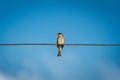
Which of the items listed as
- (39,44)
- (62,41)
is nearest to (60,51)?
(62,41)

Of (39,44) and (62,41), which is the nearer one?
(39,44)

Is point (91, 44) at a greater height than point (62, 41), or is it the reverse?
point (62, 41)

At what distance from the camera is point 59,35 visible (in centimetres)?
2305

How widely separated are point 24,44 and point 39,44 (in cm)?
74

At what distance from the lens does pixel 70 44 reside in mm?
15914

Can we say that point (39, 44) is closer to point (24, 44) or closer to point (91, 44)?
point (24, 44)

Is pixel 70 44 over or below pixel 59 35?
below

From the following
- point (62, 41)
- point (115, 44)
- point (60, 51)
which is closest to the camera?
point (115, 44)

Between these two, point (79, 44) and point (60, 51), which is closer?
point (79, 44)

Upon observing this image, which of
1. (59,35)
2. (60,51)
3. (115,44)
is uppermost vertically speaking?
(59,35)

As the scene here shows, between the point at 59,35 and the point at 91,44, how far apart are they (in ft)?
24.8

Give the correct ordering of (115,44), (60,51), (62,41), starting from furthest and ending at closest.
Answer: (62,41)
(60,51)
(115,44)

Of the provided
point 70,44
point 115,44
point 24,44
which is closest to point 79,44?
point 70,44

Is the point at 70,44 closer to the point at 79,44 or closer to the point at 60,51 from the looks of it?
the point at 79,44
